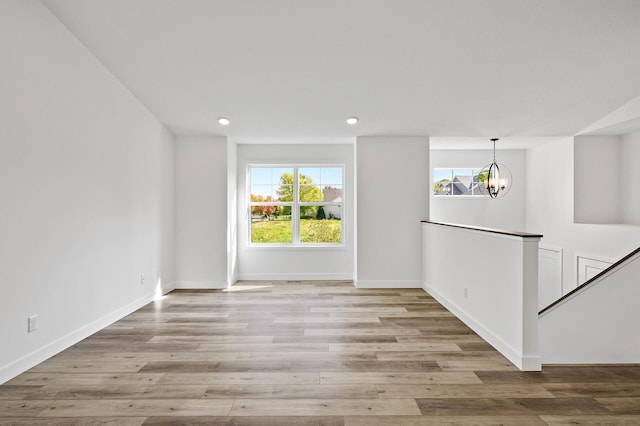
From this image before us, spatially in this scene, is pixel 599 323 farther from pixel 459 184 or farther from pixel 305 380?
pixel 459 184

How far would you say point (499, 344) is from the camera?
2.96 m

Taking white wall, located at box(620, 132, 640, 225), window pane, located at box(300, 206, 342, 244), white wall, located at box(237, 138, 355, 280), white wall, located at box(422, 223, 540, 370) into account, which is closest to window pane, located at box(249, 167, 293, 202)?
white wall, located at box(237, 138, 355, 280)

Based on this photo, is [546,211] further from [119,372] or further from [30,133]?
[30,133]

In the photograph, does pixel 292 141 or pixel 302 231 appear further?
pixel 302 231

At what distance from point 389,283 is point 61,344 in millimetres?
4033

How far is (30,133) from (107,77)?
1.29 m

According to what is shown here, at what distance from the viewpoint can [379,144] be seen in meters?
5.41

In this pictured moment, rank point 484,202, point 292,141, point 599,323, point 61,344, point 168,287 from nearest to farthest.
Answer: point 599,323
point 61,344
point 168,287
point 292,141
point 484,202

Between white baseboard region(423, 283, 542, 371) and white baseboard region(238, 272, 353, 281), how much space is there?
2.11 metres

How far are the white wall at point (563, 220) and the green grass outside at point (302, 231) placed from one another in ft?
11.6

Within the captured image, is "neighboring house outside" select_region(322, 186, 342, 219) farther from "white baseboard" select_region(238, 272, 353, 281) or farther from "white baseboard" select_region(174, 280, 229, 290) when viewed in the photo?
"white baseboard" select_region(174, 280, 229, 290)

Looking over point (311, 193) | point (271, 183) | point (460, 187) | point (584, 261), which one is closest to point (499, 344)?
point (584, 261)

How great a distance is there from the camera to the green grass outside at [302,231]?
6.20m

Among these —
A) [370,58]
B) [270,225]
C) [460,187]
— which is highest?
[370,58]
